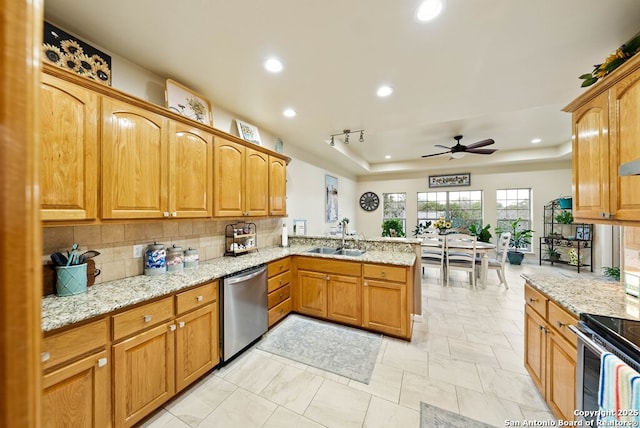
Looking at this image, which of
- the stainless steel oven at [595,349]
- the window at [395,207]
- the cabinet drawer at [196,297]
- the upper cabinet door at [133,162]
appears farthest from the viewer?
the window at [395,207]

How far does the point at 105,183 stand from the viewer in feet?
5.21

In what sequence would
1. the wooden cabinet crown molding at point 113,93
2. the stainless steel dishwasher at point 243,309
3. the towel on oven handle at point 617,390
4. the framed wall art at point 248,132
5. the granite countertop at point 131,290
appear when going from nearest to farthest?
1. the towel on oven handle at point 617,390
2. the granite countertop at point 131,290
3. the wooden cabinet crown molding at point 113,93
4. the stainless steel dishwasher at point 243,309
5. the framed wall art at point 248,132

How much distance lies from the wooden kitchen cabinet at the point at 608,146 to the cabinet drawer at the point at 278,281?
2.75m

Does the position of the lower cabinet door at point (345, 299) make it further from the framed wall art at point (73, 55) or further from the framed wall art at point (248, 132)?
the framed wall art at point (73, 55)

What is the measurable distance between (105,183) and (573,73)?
3.89 meters

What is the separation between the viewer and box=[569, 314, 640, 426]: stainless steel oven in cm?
98

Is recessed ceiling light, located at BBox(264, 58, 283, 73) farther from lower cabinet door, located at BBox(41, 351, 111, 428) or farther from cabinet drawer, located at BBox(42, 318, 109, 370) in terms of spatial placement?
lower cabinet door, located at BBox(41, 351, 111, 428)

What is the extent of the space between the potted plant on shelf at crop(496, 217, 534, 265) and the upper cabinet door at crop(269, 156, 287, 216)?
5.93 m

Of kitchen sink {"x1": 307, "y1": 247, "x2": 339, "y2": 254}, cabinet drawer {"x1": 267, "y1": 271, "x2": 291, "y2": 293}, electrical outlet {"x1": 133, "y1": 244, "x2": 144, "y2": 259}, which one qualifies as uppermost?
electrical outlet {"x1": 133, "y1": 244, "x2": 144, "y2": 259}

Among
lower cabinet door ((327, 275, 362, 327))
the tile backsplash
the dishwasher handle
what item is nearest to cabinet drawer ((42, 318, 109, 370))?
the tile backsplash

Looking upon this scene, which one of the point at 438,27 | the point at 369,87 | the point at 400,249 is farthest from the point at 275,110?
the point at 400,249

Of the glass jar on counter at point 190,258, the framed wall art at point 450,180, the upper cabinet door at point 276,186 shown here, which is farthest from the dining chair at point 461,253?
the glass jar on counter at point 190,258

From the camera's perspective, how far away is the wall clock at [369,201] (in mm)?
7582

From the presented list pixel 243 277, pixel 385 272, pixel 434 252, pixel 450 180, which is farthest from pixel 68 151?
pixel 450 180
